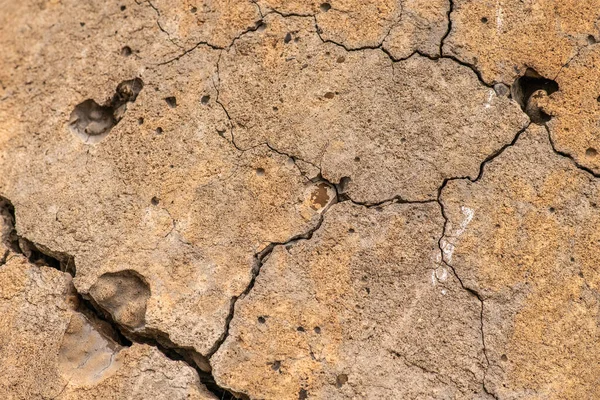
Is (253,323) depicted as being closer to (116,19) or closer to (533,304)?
(533,304)

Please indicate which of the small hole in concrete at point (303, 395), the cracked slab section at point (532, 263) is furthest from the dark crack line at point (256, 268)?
the cracked slab section at point (532, 263)

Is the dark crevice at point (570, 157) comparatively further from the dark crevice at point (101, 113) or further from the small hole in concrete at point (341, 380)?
the dark crevice at point (101, 113)

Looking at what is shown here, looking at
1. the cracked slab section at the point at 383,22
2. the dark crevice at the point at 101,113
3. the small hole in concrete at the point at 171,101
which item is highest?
the cracked slab section at the point at 383,22

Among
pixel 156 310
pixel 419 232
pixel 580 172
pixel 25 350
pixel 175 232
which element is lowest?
pixel 25 350

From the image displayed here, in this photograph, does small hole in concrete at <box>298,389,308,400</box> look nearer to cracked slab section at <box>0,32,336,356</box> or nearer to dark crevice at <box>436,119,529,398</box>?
cracked slab section at <box>0,32,336,356</box>

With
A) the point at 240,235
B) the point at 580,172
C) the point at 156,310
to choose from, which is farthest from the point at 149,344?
the point at 580,172

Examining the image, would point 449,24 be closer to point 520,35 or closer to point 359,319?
point 520,35

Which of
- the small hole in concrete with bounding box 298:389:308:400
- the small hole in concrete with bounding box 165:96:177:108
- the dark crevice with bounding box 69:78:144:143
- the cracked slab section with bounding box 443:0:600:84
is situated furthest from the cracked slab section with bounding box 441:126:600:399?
the dark crevice with bounding box 69:78:144:143
